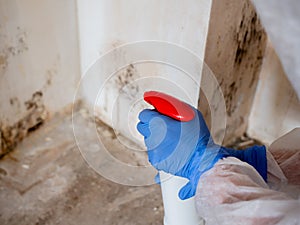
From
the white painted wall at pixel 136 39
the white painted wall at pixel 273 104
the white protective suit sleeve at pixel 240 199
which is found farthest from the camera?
the white painted wall at pixel 273 104

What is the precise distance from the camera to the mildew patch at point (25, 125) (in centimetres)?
118

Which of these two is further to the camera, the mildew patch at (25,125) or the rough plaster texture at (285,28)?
the mildew patch at (25,125)

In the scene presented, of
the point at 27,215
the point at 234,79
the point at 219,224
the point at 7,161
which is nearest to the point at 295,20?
the point at 219,224

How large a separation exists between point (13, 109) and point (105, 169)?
295 millimetres

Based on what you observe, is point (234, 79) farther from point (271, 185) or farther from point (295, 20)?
point (295, 20)

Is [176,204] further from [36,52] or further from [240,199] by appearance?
[36,52]

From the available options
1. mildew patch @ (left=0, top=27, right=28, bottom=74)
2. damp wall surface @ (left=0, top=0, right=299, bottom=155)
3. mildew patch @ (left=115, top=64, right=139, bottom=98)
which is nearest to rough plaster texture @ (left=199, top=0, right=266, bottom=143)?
damp wall surface @ (left=0, top=0, right=299, bottom=155)

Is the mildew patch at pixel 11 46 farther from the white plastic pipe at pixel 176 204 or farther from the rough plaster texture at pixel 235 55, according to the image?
the white plastic pipe at pixel 176 204

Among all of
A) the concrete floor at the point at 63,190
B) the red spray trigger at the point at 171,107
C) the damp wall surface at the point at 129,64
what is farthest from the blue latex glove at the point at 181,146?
the concrete floor at the point at 63,190

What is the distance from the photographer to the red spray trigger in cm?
61

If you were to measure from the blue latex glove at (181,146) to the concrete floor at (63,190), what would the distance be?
459 mm

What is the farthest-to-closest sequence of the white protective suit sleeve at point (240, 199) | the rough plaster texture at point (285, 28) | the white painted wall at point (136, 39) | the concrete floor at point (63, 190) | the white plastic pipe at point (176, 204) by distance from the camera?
the concrete floor at point (63, 190)
the white painted wall at point (136, 39)
the white plastic pipe at point (176, 204)
the white protective suit sleeve at point (240, 199)
the rough plaster texture at point (285, 28)

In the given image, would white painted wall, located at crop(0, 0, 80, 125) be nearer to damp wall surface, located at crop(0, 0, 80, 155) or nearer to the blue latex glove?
damp wall surface, located at crop(0, 0, 80, 155)

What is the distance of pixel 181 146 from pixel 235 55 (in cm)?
52
